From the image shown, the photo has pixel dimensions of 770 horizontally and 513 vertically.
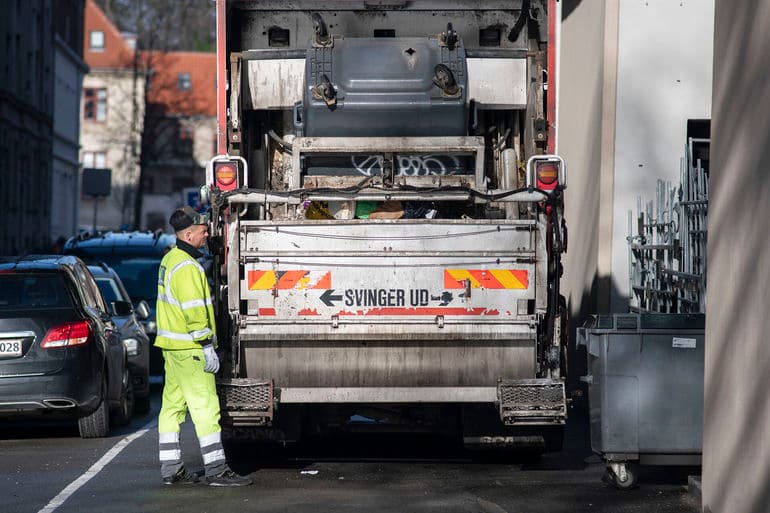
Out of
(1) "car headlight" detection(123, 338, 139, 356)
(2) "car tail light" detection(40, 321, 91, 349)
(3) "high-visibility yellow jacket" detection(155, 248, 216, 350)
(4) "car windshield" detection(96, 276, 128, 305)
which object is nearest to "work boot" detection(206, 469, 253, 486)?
(3) "high-visibility yellow jacket" detection(155, 248, 216, 350)

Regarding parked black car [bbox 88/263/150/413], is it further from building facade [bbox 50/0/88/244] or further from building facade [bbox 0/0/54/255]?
building facade [bbox 50/0/88/244]

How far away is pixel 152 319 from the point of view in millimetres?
18391

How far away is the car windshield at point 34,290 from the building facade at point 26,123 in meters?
28.5

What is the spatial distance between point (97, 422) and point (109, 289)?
4259 millimetres

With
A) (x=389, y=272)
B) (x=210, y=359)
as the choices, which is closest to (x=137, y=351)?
(x=210, y=359)

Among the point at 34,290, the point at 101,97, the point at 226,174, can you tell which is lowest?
the point at 34,290

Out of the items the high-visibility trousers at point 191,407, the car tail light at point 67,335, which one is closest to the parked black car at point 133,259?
the car tail light at point 67,335

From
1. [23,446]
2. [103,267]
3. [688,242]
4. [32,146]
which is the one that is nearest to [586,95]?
[688,242]

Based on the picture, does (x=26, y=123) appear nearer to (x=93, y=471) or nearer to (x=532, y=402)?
(x=93, y=471)

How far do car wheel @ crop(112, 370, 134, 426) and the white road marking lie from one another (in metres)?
0.21

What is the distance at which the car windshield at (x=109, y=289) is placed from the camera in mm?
16514

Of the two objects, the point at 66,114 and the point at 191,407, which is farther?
the point at 66,114

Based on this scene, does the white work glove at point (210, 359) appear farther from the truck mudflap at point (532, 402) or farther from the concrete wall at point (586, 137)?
the concrete wall at point (586, 137)

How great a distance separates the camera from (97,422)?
12.6 metres
